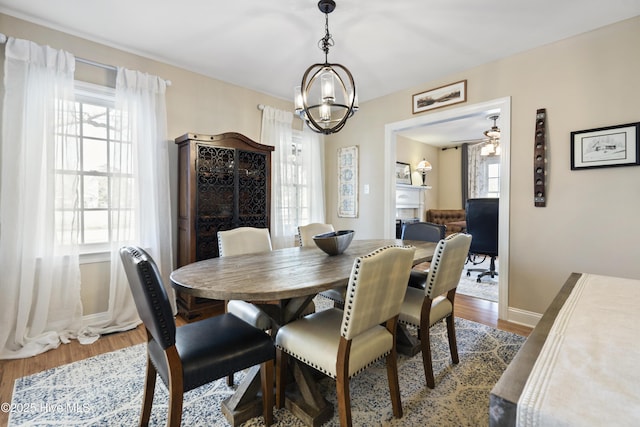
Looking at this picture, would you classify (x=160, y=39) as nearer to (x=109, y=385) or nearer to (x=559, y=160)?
(x=109, y=385)

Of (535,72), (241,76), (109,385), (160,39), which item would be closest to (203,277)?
(109,385)

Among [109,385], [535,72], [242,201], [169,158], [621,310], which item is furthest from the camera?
[242,201]

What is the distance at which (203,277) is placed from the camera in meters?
1.51

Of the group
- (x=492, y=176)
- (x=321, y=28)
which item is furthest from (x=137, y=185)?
(x=492, y=176)

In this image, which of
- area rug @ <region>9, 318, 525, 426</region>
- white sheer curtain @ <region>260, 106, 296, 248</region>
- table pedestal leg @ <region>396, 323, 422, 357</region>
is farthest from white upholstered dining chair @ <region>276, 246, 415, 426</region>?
white sheer curtain @ <region>260, 106, 296, 248</region>

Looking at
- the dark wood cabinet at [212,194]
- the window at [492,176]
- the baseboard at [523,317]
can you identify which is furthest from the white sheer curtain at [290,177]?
the window at [492,176]

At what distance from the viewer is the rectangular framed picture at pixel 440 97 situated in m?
3.19

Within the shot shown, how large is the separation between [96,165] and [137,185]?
0.35 m

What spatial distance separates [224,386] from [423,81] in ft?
11.6

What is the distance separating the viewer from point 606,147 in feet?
7.82

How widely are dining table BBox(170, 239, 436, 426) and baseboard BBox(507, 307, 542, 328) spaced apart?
5.16 feet

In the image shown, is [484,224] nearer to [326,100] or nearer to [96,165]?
[326,100]

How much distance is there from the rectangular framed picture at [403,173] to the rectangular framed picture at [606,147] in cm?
384

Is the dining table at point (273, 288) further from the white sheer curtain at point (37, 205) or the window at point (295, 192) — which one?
the window at point (295, 192)
